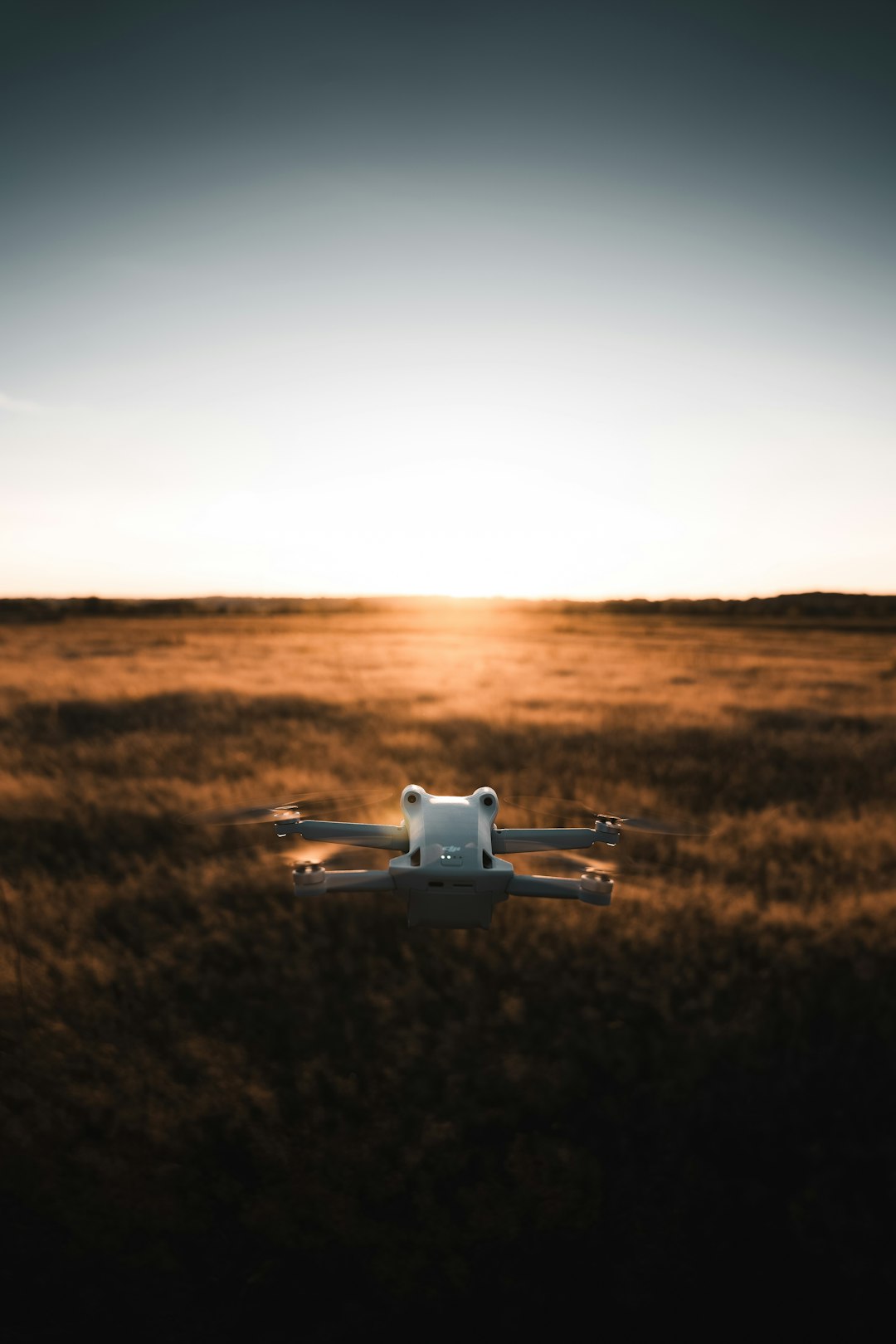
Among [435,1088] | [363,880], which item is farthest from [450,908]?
[435,1088]

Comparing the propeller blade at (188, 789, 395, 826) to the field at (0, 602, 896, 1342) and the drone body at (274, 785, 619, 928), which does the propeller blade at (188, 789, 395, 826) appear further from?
the field at (0, 602, 896, 1342)

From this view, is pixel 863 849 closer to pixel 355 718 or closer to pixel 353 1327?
pixel 353 1327

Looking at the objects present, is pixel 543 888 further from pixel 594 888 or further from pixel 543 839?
pixel 543 839

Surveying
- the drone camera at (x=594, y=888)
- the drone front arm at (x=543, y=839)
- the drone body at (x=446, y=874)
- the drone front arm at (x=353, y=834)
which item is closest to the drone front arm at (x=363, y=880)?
the drone body at (x=446, y=874)

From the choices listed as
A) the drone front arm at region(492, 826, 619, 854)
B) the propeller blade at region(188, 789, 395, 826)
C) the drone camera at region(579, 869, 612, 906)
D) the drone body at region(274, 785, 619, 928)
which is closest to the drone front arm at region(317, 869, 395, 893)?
the drone body at region(274, 785, 619, 928)

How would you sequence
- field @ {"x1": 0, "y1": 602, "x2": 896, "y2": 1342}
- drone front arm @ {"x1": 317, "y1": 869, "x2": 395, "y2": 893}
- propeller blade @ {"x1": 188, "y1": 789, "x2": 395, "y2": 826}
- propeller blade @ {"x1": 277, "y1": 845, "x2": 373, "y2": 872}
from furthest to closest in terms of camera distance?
field @ {"x1": 0, "y1": 602, "x2": 896, "y2": 1342}, propeller blade @ {"x1": 188, "y1": 789, "x2": 395, "y2": 826}, propeller blade @ {"x1": 277, "y1": 845, "x2": 373, "y2": 872}, drone front arm @ {"x1": 317, "y1": 869, "x2": 395, "y2": 893}

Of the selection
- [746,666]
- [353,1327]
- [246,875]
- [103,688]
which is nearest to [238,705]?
[103,688]
